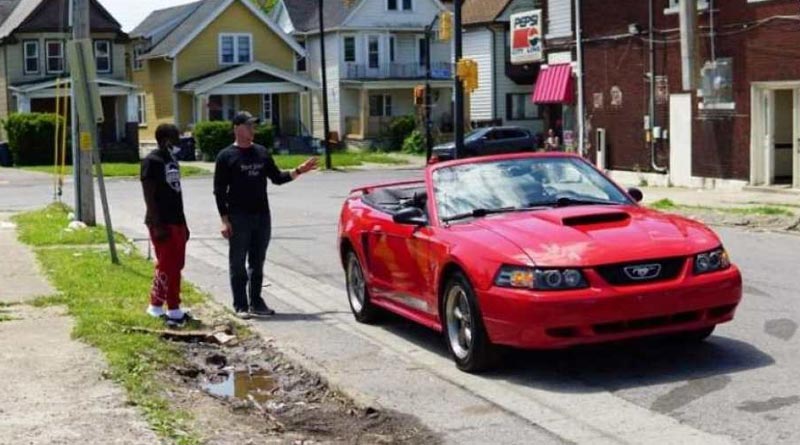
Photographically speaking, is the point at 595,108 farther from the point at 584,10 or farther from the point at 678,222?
the point at 678,222

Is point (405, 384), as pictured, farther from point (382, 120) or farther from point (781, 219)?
point (382, 120)

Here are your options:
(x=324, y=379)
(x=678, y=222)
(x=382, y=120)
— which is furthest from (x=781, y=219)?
(x=382, y=120)

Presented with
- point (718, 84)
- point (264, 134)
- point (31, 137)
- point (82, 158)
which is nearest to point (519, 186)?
point (82, 158)

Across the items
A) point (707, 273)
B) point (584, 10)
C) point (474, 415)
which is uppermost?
point (584, 10)

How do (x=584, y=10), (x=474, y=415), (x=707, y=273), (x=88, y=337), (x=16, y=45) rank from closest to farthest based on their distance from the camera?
(x=474, y=415), (x=707, y=273), (x=88, y=337), (x=584, y=10), (x=16, y=45)

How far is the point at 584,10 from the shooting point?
33219 mm

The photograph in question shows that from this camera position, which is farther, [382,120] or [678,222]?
[382,120]

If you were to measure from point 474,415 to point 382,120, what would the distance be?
53979 millimetres

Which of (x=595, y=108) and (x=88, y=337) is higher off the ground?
(x=595, y=108)

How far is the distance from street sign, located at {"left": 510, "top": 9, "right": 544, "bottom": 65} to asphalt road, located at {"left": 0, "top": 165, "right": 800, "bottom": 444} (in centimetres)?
2322

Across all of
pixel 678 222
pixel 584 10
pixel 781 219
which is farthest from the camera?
pixel 584 10

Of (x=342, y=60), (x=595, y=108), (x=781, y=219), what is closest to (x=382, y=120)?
(x=342, y=60)

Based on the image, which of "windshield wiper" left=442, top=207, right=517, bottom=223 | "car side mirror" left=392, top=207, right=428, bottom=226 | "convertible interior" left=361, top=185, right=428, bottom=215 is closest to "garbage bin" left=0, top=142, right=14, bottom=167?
"convertible interior" left=361, top=185, right=428, bottom=215

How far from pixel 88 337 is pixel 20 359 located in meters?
0.82
